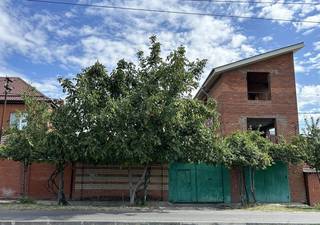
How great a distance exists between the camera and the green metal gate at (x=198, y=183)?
65.2ft

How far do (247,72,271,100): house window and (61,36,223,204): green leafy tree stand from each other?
8.44 meters

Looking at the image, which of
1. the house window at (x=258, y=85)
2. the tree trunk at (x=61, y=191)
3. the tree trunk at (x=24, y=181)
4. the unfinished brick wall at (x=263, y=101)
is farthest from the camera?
the house window at (x=258, y=85)

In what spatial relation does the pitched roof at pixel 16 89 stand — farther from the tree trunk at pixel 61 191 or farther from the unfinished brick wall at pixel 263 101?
the unfinished brick wall at pixel 263 101

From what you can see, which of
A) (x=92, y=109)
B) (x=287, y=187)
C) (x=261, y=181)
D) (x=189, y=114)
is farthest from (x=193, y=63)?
(x=287, y=187)

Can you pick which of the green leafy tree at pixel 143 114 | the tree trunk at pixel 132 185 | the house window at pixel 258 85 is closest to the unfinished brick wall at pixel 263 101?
the house window at pixel 258 85

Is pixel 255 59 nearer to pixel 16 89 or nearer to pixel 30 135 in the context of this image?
pixel 30 135

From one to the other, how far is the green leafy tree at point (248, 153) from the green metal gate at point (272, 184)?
0.62 metres

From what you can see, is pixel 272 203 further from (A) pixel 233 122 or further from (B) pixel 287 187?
(A) pixel 233 122

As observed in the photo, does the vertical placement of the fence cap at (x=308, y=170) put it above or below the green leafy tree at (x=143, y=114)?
below

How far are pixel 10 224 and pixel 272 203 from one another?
47.3 feet

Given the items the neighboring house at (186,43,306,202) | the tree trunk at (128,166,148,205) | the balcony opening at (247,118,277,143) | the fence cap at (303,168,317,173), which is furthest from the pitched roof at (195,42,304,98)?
the tree trunk at (128,166,148,205)

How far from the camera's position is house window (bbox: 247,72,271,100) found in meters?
25.0

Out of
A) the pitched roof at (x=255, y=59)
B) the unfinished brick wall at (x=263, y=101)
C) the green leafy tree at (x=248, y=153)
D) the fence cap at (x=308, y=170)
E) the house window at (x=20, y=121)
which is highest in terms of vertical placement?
the pitched roof at (x=255, y=59)

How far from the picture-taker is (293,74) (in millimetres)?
24047
